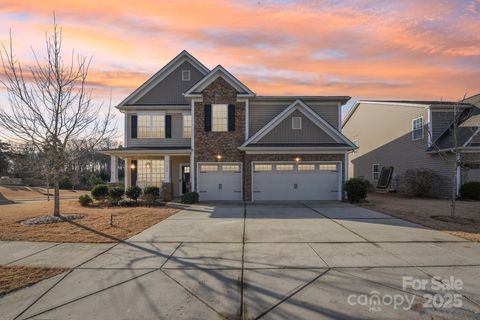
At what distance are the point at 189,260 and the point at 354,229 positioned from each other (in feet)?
18.5

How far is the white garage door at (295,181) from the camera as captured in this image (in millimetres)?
17453

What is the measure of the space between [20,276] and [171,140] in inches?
577

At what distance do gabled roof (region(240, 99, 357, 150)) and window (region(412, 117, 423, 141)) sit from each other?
7897 mm

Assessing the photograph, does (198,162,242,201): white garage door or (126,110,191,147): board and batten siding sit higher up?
(126,110,191,147): board and batten siding

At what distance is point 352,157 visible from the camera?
104 ft

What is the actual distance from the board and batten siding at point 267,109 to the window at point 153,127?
5.94m

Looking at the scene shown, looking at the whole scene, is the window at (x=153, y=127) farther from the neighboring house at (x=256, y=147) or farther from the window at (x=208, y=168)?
the window at (x=208, y=168)

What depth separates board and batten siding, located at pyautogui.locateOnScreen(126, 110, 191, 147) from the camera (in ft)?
64.6

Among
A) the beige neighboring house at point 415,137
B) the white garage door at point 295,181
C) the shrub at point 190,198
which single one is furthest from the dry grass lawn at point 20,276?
the beige neighboring house at point 415,137

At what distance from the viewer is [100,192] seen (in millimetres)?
17484

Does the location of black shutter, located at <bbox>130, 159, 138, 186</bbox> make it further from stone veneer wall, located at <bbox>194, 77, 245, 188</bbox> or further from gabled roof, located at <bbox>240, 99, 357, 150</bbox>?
gabled roof, located at <bbox>240, 99, 357, 150</bbox>

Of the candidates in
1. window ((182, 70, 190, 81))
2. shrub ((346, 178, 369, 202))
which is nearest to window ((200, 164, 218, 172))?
window ((182, 70, 190, 81))

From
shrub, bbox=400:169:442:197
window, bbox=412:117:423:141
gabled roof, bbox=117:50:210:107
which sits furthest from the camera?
window, bbox=412:117:423:141

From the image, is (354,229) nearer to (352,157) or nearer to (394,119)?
(394,119)
